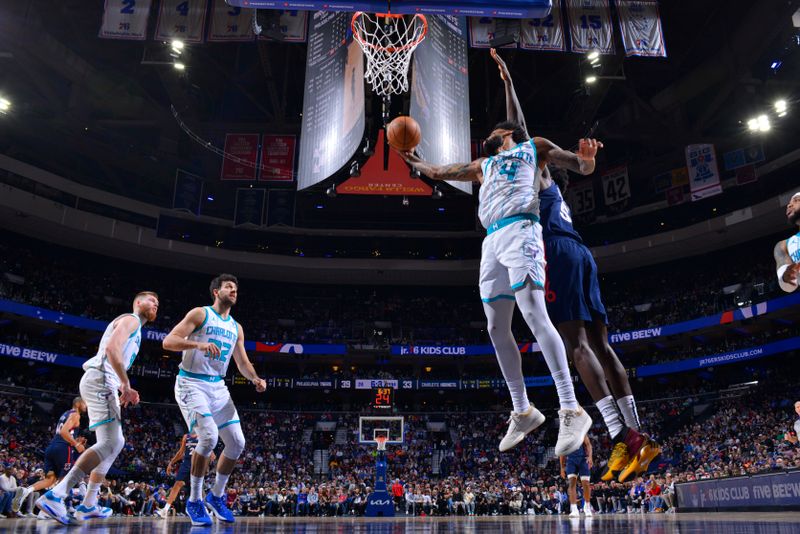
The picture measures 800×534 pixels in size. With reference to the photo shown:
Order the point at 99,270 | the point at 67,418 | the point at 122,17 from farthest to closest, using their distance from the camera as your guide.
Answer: the point at 99,270 → the point at 122,17 → the point at 67,418

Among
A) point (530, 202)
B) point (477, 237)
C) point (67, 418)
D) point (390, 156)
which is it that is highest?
point (477, 237)

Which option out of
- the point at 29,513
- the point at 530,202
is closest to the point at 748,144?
the point at 530,202

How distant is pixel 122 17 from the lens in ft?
47.1

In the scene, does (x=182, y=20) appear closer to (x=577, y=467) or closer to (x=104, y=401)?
(x=104, y=401)

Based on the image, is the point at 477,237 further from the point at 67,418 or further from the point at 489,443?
the point at 67,418

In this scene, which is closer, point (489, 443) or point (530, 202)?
point (530, 202)

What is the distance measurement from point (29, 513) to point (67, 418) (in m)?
4.08

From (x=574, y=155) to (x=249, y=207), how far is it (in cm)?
2184

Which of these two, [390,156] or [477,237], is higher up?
[477,237]

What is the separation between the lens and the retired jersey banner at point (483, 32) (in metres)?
14.3

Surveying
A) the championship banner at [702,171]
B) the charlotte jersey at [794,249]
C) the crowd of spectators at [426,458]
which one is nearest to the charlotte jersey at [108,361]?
the charlotte jersey at [794,249]

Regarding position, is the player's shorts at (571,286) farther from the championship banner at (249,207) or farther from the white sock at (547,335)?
the championship banner at (249,207)

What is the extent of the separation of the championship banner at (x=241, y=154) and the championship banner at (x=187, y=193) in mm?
3704

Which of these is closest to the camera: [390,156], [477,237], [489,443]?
[390,156]
